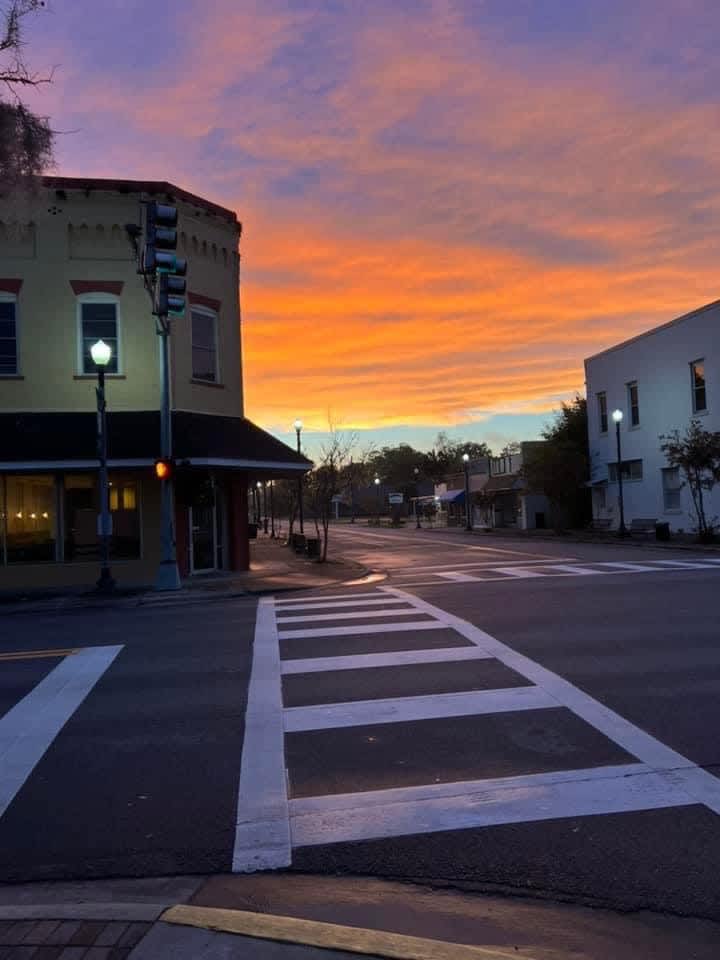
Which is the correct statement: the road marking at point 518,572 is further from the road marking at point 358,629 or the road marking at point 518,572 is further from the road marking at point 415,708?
the road marking at point 415,708

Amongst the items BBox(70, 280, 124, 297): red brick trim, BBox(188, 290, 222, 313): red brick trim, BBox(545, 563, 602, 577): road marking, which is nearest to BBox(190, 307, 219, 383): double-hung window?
BBox(188, 290, 222, 313): red brick trim

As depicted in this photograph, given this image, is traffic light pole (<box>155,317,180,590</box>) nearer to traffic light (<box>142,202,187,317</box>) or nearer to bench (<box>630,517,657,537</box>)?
traffic light (<box>142,202,187,317</box>)

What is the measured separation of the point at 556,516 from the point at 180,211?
31.3m

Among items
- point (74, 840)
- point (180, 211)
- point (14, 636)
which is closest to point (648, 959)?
point (74, 840)

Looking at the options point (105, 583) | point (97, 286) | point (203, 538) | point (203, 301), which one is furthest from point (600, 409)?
point (105, 583)

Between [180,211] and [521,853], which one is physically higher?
[180,211]

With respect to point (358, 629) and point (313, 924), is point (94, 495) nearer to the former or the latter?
point (358, 629)

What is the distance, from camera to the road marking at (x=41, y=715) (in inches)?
233

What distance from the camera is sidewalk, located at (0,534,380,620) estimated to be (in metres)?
17.4

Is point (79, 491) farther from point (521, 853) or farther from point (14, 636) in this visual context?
point (521, 853)

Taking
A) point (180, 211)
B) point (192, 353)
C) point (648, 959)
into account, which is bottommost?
point (648, 959)

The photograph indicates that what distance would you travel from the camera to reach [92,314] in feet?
69.7

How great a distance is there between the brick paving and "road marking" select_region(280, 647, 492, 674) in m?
5.33

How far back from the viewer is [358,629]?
11.6 metres
